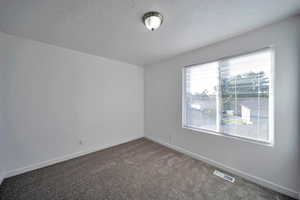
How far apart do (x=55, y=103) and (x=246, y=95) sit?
3.65 meters

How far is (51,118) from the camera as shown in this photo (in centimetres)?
230

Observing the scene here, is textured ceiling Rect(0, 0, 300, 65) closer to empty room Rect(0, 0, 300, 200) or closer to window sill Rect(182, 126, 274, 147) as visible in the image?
empty room Rect(0, 0, 300, 200)

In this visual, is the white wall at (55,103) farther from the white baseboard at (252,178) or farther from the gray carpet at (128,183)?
the white baseboard at (252,178)

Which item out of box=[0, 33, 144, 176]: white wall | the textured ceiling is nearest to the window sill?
the textured ceiling

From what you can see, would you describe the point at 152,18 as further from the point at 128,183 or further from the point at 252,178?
the point at 252,178

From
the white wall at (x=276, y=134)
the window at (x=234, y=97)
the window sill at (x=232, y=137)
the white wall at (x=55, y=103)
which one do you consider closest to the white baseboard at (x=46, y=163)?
the white wall at (x=55, y=103)

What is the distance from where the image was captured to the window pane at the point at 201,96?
92.7 inches

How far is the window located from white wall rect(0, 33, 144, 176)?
6.92 feet

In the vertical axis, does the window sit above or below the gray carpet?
above

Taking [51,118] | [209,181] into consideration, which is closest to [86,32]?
[51,118]

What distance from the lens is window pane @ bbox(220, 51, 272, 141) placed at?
1.77 meters

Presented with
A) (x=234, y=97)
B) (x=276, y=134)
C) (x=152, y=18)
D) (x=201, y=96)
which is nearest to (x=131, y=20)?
(x=152, y=18)

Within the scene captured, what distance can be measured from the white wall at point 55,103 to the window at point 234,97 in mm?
2110

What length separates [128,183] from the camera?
180cm
